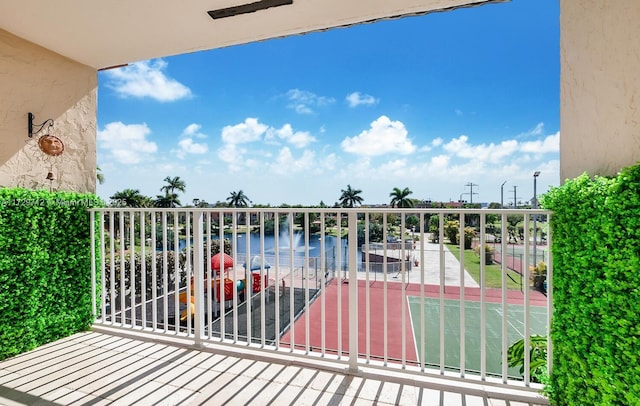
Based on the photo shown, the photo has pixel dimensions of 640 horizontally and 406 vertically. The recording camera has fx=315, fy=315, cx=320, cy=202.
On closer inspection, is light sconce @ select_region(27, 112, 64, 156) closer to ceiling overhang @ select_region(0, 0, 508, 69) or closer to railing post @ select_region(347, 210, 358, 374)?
ceiling overhang @ select_region(0, 0, 508, 69)

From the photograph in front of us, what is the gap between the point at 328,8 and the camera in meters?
2.51

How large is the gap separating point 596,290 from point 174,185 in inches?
1184

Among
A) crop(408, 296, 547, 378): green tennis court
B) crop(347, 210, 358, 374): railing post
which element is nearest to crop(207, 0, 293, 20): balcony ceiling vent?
crop(347, 210, 358, 374): railing post

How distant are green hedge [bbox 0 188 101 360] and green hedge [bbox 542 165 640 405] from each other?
13.2 ft

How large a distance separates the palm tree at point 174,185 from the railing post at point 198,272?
2533cm

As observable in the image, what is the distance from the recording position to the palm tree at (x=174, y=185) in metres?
26.7

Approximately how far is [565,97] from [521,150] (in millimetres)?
42139

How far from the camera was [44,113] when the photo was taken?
3.04 m

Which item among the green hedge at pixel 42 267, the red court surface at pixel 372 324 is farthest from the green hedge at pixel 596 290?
the red court surface at pixel 372 324

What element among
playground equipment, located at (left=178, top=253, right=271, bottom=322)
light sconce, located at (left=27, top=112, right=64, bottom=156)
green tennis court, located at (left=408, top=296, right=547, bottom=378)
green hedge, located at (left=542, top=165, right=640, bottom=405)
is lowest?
green tennis court, located at (left=408, top=296, right=547, bottom=378)

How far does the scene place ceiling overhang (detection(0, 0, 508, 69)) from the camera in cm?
245

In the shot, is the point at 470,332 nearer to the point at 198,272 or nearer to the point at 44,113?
the point at 198,272

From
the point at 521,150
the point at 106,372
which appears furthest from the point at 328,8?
the point at 521,150

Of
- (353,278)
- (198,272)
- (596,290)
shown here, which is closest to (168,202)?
(198,272)
